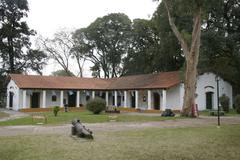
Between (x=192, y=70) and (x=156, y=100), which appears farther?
(x=156, y=100)

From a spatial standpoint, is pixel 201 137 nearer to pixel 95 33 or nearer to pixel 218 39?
pixel 218 39

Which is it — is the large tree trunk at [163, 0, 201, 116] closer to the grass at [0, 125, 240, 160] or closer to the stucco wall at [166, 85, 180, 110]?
the stucco wall at [166, 85, 180, 110]

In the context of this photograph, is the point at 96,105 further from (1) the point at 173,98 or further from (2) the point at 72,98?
(2) the point at 72,98

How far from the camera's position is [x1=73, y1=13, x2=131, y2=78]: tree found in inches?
2050

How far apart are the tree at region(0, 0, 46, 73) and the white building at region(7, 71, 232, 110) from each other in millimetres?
8825

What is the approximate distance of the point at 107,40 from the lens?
52719mm

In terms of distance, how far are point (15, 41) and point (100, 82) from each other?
1453 centimetres

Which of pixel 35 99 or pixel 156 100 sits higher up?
pixel 35 99

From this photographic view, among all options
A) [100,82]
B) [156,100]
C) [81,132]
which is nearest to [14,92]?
[100,82]

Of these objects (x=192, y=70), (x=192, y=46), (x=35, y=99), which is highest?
(x=192, y=46)

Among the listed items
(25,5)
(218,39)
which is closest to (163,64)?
(218,39)

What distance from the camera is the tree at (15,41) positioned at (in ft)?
151

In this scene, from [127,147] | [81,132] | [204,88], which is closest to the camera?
[127,147]

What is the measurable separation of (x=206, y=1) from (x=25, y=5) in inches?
1349
